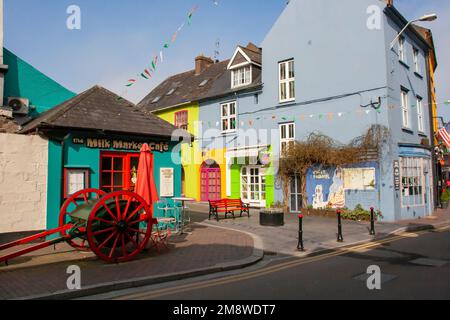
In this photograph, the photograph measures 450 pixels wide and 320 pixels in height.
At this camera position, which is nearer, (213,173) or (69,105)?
(69,105)

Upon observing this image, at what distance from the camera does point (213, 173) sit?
71.2 feet

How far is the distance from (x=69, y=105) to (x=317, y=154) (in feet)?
34.6

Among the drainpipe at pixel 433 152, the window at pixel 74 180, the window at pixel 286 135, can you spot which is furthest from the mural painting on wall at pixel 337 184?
the window at pixel 74 180

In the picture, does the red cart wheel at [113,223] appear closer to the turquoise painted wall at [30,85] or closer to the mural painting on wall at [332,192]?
the turquoise painted wall at [30,85]

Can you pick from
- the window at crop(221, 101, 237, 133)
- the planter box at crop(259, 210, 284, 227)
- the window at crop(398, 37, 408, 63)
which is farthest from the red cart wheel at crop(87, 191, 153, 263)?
the window at crop(398, 37, 408, 63)

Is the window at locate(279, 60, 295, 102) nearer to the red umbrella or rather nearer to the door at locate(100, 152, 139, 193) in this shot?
the door at locate(100, 152, 139, 193)

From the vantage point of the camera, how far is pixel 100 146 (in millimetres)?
10156

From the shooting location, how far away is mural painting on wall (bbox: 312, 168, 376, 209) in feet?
48.2

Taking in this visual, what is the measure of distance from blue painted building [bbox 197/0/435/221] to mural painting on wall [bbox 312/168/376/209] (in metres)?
0.04

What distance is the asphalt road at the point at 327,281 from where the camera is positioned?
5.35 meters

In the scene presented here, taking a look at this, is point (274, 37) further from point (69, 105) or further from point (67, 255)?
point (67, 255)
